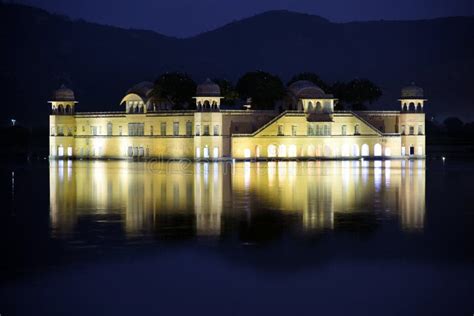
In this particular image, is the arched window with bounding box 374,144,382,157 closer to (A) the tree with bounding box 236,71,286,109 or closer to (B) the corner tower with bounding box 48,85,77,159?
(A) the tree with bounding box 236,71,286,109

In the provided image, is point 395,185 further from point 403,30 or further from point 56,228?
point 403,30

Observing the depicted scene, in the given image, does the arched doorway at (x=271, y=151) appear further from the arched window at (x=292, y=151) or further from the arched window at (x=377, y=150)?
the arched window at (x=377, y=150)

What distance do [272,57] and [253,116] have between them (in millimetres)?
121677

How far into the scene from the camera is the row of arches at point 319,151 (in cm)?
7100

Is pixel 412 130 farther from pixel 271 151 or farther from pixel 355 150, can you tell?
pixel 271 151

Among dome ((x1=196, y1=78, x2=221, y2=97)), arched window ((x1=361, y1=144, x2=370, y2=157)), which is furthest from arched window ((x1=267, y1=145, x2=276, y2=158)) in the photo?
arched window ((x1=361, y1=144, x2=370, y2=157))

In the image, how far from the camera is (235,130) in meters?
71.3

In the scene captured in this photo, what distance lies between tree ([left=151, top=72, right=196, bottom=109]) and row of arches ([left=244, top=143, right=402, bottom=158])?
878 cm

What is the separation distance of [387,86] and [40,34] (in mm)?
63343

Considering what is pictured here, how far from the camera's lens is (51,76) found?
6585 inches

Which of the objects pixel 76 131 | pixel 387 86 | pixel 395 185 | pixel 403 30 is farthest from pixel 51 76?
pixel 395 185

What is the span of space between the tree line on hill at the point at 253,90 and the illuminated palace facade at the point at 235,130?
1.09m

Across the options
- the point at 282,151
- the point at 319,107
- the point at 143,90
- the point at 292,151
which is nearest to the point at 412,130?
the point at 319,107

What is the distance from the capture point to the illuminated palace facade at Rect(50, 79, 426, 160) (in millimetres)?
70250
